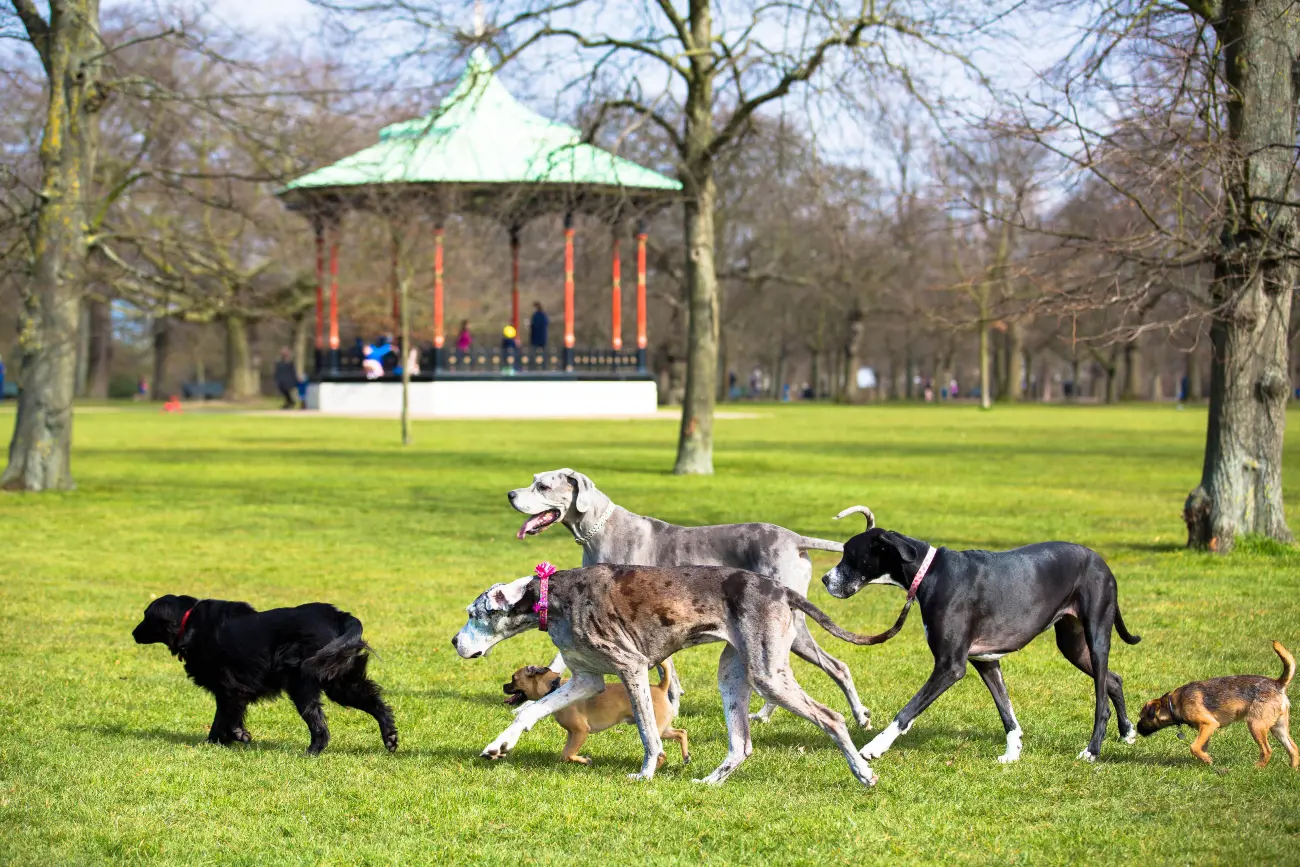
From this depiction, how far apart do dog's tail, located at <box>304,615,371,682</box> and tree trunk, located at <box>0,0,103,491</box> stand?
16.1 meters

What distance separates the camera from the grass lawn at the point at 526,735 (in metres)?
6.32

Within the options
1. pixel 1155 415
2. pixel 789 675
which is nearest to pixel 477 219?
pixel 1155 415

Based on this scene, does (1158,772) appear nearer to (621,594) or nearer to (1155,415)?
(621,594)

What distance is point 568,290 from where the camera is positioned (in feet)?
165

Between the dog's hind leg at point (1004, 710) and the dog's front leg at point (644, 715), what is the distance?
5.80 feet

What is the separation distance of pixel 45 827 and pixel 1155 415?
5912cm

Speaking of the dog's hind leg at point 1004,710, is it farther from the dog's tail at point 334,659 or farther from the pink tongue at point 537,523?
the dog's tail at point 334,659

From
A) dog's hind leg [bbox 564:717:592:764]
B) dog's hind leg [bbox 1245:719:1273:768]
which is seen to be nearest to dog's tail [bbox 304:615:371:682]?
dog's hind leg [bbox 564:717:592:764]

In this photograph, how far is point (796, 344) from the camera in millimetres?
107125

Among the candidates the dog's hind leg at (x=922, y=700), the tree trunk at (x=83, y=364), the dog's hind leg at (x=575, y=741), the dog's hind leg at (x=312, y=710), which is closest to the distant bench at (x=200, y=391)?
the tree trunk at (x=83, y=364)

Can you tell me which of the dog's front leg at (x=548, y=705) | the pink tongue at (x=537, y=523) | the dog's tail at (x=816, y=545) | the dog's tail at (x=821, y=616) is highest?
the pink tongue at (x=537, y=523)

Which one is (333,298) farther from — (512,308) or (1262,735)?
(1262,735)

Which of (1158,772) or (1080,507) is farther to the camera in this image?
(1080,507)

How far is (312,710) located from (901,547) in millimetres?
3187
